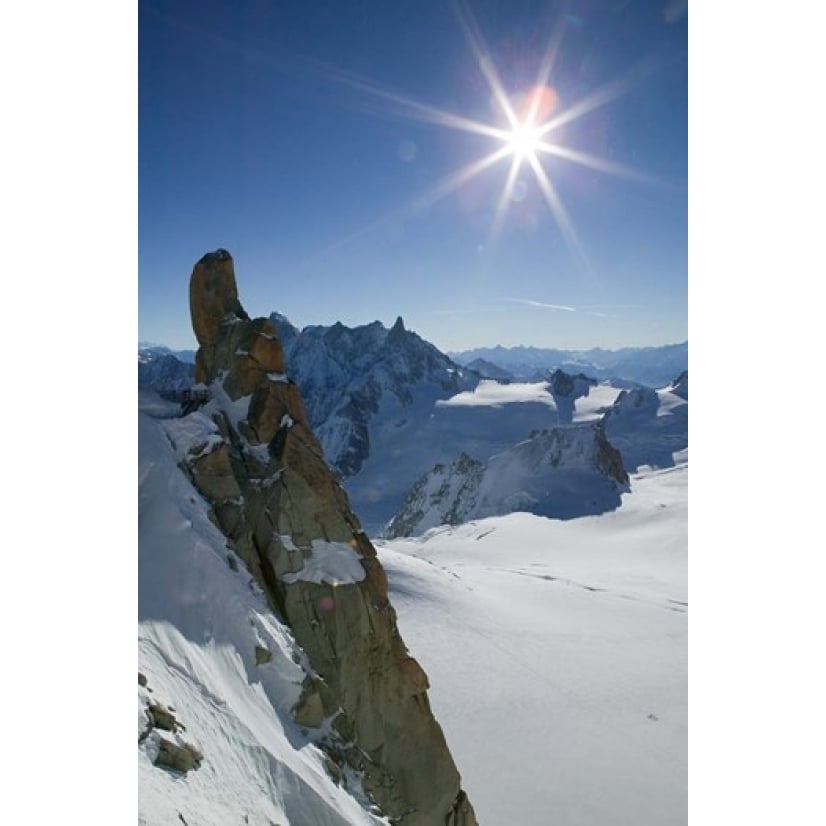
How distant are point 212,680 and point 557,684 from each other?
2222 cm

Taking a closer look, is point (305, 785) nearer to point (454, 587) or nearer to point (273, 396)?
point (273, 396)

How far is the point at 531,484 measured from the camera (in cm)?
9056

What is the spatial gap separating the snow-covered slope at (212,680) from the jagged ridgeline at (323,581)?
104 cm

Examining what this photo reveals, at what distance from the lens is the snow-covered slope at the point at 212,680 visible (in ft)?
22.5

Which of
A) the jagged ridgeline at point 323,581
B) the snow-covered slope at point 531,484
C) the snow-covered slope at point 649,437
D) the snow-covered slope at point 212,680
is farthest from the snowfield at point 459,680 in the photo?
the snow-covered slope at point 649,437

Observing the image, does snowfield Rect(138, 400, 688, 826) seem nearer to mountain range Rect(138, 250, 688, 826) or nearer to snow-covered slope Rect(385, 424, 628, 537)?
mountain range Rect(138, 250, 688, 826)

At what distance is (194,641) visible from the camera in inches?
372

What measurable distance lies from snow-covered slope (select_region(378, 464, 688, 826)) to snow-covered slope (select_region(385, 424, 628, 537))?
3415 cm

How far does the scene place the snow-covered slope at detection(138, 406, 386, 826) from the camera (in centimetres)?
685

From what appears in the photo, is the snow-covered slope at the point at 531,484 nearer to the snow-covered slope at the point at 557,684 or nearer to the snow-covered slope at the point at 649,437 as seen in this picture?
the snow-covered slope at the point at 557,684

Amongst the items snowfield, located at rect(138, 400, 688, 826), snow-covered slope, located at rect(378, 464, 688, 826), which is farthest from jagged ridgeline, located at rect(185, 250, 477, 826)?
snow-covered slope, located at rect(378, 464, 688, 826)
